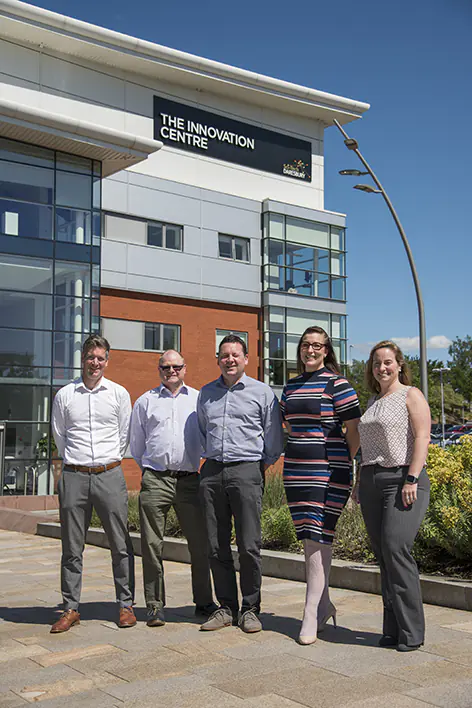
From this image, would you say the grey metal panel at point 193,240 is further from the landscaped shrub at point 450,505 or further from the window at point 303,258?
the landscaped shrub at point 450,505

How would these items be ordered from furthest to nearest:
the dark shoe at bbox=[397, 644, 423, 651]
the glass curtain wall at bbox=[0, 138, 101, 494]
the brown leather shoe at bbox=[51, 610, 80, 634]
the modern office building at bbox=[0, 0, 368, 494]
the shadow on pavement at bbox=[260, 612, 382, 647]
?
the modern office building at bbox=[0, 0, 368, 494] → the glass curtain wall at bbox=[0, 138, 101, 494] → the brown leather shoe at bbox=[51, 610, 80, 634] → the shadow on pavement at bbox=[260, 612, 382, 647] → the dark shoe at bbox=[397, 644, 423, 651]

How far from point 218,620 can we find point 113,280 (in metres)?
24.4

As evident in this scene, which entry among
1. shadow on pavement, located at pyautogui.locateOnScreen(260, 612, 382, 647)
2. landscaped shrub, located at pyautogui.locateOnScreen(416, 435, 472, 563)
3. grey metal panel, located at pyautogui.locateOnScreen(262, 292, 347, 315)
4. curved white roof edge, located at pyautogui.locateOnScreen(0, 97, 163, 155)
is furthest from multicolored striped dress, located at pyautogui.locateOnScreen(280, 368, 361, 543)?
grey metal panel, located at pyautogui.locateOnScreen(262, 292, 347, 315)

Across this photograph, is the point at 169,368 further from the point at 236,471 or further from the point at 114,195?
the point at 114,195

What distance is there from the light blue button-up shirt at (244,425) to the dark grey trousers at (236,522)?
10 cm

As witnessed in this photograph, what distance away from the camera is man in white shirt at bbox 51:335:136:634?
6.39m

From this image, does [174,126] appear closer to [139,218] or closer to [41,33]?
[139,218]

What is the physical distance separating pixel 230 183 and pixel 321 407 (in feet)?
93.5

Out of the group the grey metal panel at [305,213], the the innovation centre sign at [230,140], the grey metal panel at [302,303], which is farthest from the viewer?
the grey metal panel at [305,213]

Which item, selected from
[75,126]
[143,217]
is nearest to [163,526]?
[75,126]

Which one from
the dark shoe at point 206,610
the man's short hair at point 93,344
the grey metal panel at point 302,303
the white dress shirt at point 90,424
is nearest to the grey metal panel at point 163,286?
the grey metal panel at point 302,303

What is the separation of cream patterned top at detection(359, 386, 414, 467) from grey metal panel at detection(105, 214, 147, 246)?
24919 millimetres

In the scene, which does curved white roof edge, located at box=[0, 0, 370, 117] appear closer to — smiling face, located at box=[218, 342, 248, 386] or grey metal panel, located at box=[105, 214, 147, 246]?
grey metal panel, located at box=[105, 214, 147, 246]

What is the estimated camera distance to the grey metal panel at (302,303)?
110ft
